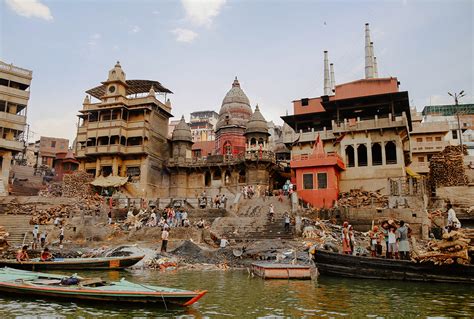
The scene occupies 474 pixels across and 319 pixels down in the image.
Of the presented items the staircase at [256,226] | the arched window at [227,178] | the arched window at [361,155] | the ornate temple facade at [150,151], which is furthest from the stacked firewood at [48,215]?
the arched window at [361,155]

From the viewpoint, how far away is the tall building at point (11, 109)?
40.0m

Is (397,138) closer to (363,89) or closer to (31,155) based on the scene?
(363,89)

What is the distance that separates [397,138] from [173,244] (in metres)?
21.1

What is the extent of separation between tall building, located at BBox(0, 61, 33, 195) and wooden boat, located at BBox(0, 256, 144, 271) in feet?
85.1

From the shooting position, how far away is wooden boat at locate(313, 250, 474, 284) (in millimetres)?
12969

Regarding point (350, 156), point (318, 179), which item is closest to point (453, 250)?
point (318, 179)

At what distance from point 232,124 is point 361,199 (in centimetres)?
2482

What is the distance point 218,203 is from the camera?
30203mm

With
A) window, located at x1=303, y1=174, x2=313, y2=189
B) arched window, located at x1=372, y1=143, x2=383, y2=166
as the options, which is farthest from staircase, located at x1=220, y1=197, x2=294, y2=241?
arched window, located at x1=372, y1=143, x2=383, y2=166

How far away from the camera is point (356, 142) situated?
110ft

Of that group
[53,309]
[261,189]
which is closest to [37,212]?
[261,189]

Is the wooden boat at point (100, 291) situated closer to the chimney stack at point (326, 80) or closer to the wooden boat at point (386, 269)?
the wooden boat at point (386, 269)

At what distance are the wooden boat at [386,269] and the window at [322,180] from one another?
15.9 metres

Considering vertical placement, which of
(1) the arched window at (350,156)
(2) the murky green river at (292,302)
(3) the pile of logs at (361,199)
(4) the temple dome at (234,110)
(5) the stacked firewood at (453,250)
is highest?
(4) the temple dome at (234,110)
